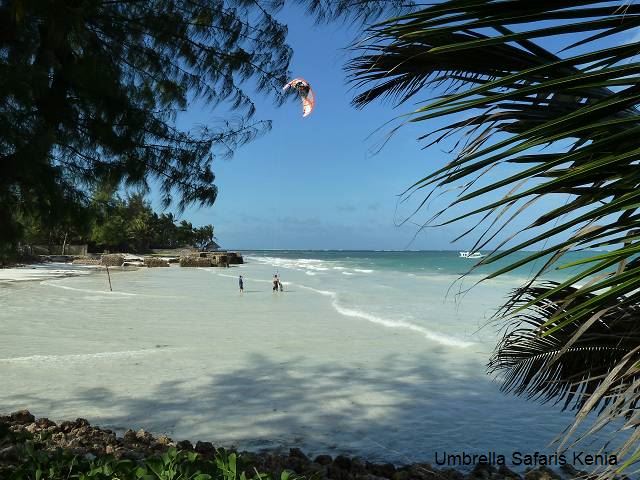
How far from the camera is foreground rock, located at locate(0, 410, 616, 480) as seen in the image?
3.81 meters

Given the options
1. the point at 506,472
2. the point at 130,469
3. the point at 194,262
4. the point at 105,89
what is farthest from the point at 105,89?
the point at 194,262

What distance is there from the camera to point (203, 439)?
5.16 m

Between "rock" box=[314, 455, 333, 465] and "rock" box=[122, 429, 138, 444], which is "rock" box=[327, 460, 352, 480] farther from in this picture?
"rock" box=[122, 429, 138, 444]

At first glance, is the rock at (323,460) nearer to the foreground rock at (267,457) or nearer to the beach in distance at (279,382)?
the foreground rock at (267,457)

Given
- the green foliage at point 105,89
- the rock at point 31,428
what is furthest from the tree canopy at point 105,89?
the rock at point 31,428

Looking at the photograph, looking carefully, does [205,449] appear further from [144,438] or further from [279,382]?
[279,382]

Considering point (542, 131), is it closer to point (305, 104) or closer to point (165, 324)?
point (305, 104)

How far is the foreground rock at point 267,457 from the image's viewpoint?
12.5 feet

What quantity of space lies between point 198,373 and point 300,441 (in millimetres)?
3186

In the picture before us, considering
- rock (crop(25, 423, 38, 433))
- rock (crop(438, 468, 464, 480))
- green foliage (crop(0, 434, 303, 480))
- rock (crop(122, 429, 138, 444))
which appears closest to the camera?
green foliage (crop(0, 434, 303, 480))

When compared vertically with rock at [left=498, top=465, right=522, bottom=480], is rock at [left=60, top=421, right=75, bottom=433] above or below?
below

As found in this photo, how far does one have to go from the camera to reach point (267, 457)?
4180 mm

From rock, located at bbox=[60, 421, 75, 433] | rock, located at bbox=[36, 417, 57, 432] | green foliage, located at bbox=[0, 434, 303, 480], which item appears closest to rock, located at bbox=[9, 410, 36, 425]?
rock, located at bbox=[36, 417, 57, 432]

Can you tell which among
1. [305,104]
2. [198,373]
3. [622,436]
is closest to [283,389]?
Result: [198,373]
